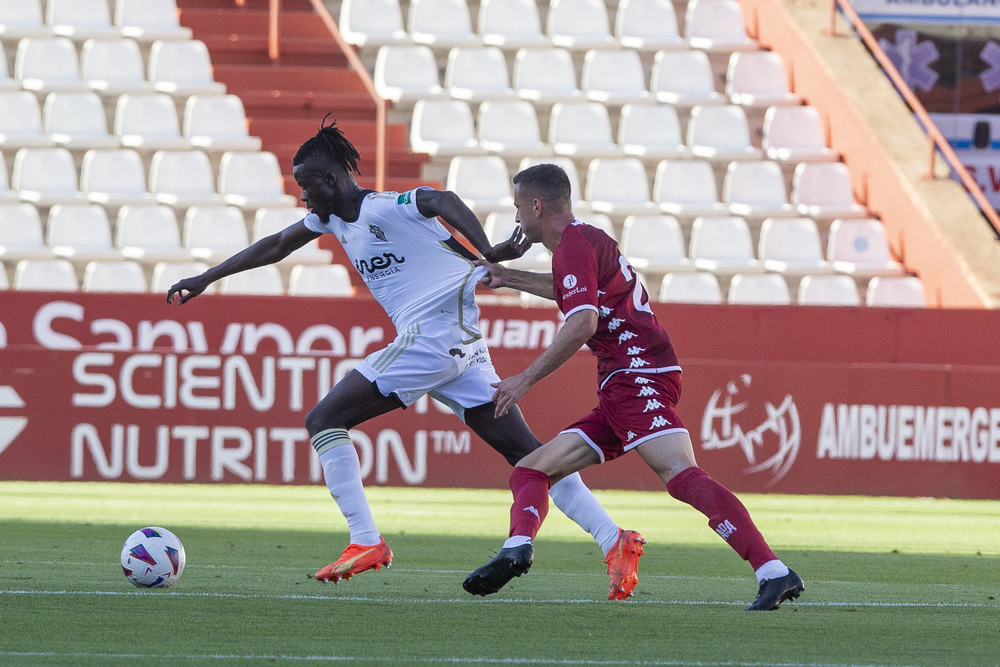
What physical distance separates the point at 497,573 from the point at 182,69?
1314cm

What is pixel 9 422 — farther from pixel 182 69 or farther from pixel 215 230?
pixel 182 69

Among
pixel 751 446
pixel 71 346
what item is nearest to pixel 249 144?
pixel 71 346

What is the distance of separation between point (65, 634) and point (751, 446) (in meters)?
9.25

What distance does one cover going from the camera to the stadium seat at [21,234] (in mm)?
15594

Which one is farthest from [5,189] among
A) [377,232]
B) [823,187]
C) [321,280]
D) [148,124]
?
[377,232]

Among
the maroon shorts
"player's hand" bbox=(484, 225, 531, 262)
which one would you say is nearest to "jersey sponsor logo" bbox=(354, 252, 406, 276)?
"player's hand" bbox=(484, 225, 531, 262)

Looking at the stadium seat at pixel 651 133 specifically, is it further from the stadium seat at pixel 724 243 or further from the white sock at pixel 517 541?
the white sock at pixel 517 541

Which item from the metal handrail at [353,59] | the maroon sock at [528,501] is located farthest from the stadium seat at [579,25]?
the maroon sock at [528,501]

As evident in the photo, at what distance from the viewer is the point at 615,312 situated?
19.8 feet

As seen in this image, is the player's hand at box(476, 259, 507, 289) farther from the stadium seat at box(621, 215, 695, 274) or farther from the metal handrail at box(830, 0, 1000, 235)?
the metal handrail at box(830, 0, 1000, 235)

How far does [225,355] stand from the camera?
43.0 ft

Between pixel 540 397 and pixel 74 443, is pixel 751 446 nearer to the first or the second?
pixel 540 397

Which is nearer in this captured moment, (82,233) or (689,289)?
(82,233)

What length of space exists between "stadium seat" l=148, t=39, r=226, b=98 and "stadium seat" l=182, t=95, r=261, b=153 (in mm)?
287
